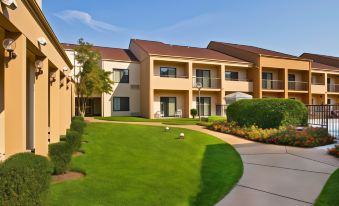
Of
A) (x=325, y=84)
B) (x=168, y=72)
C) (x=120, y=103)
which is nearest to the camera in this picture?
(x=120, y=103)

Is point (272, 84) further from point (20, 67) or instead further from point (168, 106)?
point (20, 67)

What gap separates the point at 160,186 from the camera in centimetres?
610

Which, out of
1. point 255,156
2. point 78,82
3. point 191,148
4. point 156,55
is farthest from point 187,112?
point 255,156

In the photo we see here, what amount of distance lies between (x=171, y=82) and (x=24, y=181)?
2424 cm

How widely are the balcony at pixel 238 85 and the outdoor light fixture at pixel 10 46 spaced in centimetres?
2685

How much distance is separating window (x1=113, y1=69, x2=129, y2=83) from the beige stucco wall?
1.12 feet

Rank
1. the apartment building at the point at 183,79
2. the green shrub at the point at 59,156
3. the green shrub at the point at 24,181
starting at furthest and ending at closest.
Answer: the apartment building at the point at 183,79, the green shrub at the point at 59,156, the green shrub at the point at 24,181

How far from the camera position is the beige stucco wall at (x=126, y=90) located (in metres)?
28.3

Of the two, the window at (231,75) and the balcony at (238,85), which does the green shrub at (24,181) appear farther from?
the window at (231,75)

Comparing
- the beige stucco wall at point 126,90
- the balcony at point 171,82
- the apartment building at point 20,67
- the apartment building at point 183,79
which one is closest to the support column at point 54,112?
the apartment building at point 20,67

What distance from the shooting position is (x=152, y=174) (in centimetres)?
703

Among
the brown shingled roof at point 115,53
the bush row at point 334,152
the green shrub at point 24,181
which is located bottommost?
the bush row at point 334,152

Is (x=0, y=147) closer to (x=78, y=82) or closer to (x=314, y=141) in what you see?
(x=314, y=141)

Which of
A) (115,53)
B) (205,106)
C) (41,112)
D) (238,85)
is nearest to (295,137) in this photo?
(41,112)
